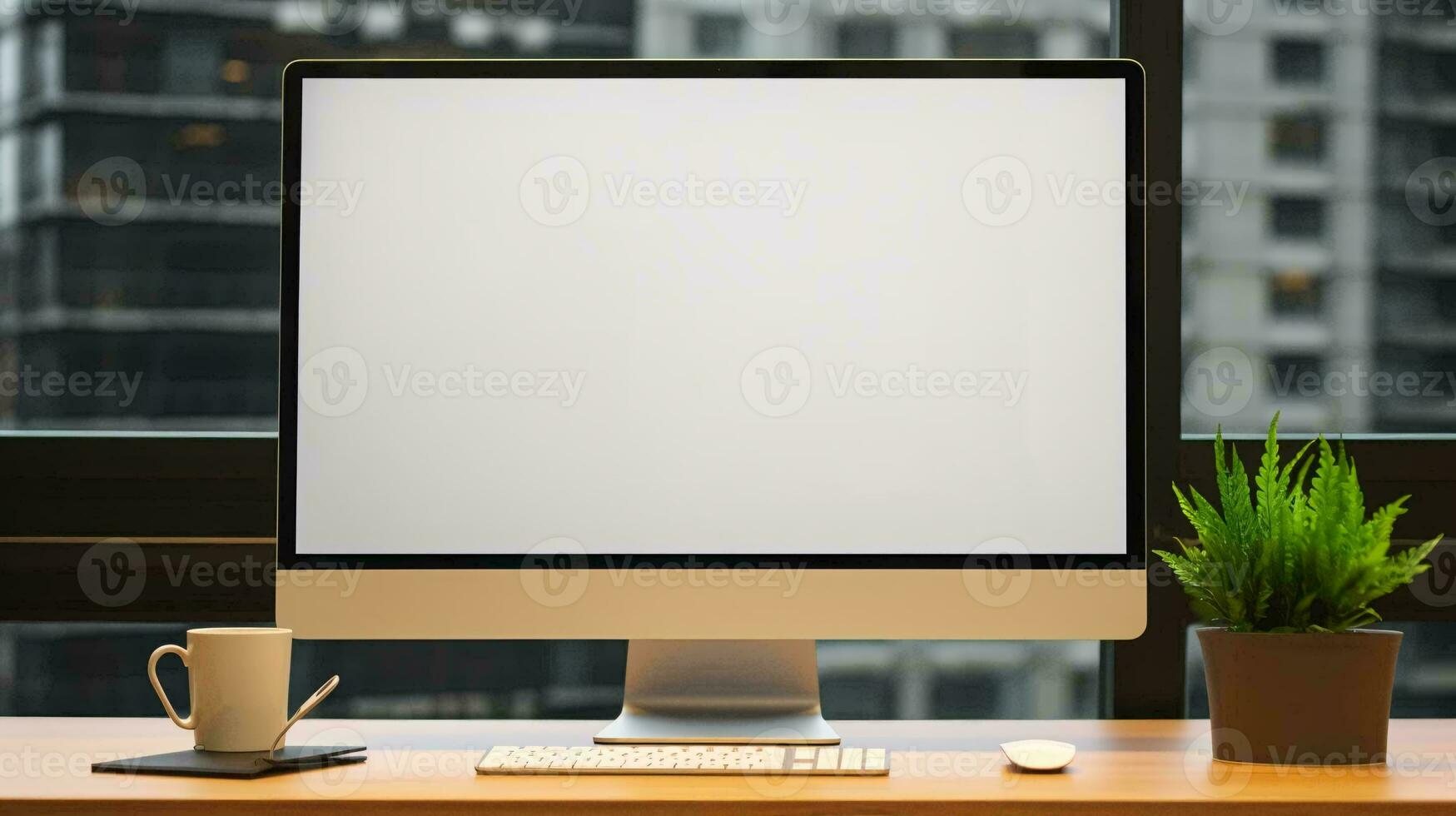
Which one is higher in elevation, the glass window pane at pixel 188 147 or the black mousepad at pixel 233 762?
the glass window pane at pixel 188 147

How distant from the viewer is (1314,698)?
3.22 feet

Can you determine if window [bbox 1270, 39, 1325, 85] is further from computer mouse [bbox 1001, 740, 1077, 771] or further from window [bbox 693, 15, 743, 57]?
computer mouse [bbox 1001, 740, 1077, 771]

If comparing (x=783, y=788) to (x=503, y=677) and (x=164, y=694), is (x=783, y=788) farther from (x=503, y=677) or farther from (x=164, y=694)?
(x=503, y=677)

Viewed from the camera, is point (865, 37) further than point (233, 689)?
Yes

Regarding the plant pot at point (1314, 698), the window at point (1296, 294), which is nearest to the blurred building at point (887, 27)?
the window at point (1296, 294)

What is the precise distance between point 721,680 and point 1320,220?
996 mm

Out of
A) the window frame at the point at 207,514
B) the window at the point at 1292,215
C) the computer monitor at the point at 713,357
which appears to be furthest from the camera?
the window at the point at 1292,215

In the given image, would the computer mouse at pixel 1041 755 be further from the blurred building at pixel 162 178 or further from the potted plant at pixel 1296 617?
the blurred building at pixel 162 178

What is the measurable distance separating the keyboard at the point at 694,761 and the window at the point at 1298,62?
110 centimetres

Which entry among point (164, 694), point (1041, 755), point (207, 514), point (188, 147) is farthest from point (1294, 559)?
point (188, 147)

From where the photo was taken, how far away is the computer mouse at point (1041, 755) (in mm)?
946

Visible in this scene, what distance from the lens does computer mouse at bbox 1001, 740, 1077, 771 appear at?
0.95 metres

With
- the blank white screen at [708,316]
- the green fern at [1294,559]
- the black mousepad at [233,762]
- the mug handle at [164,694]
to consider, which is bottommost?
the black mousepad at [233,762]

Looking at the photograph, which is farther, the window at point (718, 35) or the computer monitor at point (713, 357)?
the window at point (718, 35)
